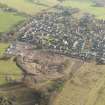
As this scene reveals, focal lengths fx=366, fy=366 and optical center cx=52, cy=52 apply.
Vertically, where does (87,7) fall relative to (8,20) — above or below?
above

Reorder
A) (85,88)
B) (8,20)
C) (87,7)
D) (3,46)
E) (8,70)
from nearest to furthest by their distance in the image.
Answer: (85,88) < (8,70) < (3,46) < (8,20) < (87,7)

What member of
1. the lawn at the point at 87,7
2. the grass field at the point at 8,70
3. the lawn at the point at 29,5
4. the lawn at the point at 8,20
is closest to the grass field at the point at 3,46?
the grass field at the point at 8,70

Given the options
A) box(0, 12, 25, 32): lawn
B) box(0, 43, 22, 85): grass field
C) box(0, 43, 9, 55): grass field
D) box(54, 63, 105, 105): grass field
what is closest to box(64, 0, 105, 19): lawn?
box(0, 12, 25, 32): lawn

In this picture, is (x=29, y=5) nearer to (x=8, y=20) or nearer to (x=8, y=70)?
(x=8, y=20)

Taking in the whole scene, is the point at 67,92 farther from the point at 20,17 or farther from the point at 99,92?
the point at 20,17

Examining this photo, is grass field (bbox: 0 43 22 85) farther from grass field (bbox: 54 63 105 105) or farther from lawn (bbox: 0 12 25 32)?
lawn (bbox: 0 12 25 32)

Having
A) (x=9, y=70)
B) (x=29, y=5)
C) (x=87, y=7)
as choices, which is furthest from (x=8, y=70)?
(x=87, y=7)

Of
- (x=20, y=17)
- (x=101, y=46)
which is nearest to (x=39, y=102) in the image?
(x=101, y=46)
